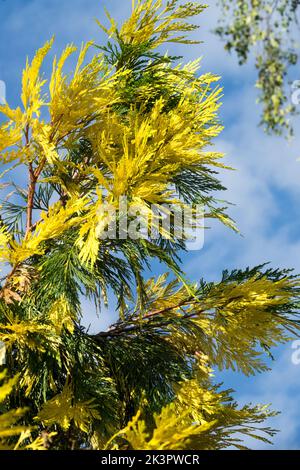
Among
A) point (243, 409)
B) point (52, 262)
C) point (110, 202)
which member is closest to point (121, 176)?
point (110, 202)

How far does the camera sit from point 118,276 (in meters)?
7.04

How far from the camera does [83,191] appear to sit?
25.3ft

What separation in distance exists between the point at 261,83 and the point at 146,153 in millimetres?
4872

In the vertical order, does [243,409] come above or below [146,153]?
below

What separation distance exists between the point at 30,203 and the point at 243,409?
3.33 metres

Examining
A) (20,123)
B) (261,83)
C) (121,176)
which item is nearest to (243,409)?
(121,176)

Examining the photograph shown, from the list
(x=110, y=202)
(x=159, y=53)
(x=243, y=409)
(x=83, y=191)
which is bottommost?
(x=243, y=409)

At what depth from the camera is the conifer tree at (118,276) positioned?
21.0 feet

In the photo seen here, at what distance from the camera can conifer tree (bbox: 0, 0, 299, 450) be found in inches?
252
